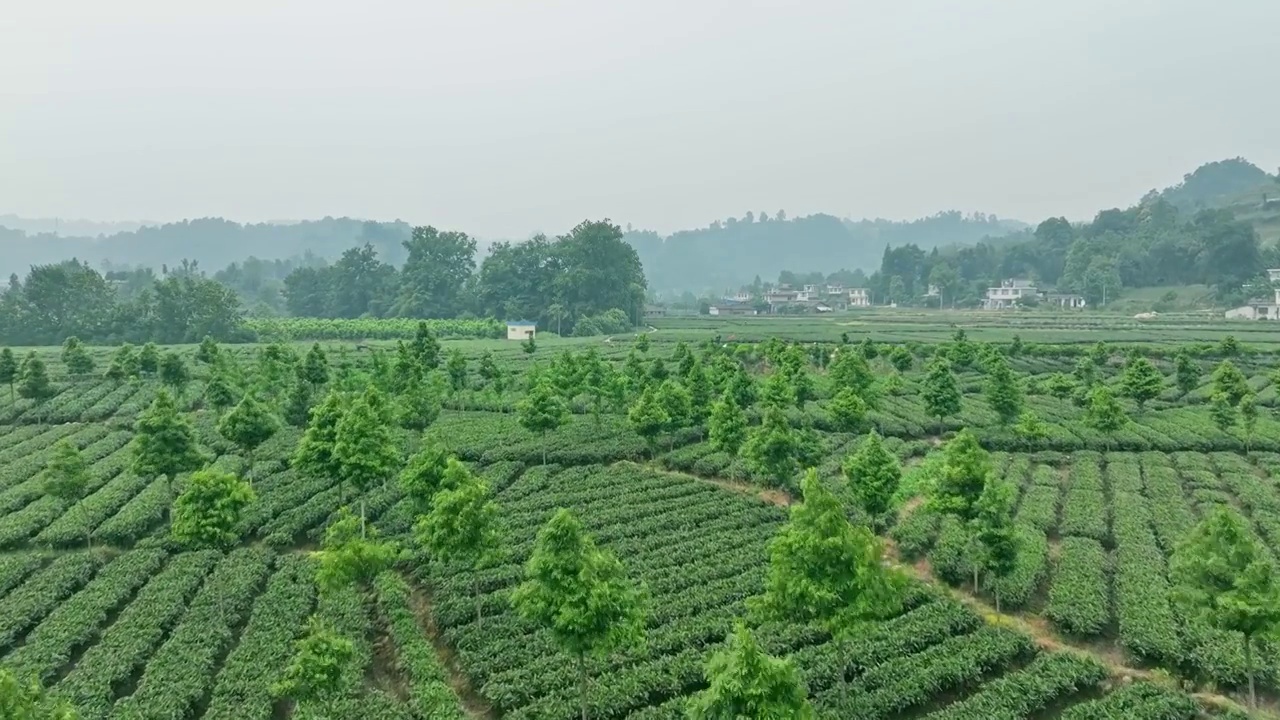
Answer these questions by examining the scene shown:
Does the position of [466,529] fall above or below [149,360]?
below

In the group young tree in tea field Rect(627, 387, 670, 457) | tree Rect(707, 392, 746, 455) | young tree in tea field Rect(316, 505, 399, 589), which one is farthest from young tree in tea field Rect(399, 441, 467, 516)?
young tree in tea field Rect(627, 387, 670, 457)

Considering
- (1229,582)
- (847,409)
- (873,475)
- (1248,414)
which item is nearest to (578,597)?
(873,475)

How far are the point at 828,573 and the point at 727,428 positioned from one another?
18916 millimetres

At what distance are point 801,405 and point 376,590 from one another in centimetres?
3141

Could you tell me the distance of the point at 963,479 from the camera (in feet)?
80.5

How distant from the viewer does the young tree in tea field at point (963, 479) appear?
24562 mm

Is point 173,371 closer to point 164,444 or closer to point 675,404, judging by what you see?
point 164,444

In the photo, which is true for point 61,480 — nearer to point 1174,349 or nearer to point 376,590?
point 376,590

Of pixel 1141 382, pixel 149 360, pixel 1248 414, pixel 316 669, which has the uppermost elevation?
pixel 149 360

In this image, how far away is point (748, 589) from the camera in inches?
1011

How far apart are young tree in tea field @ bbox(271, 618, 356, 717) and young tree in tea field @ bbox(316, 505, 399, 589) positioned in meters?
4.89

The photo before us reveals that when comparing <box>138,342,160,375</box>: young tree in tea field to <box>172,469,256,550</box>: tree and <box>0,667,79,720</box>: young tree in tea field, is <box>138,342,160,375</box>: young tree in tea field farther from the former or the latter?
<box>0,667,79,720</box>: young tree in tea field

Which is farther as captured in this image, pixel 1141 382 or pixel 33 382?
pixel 1141 382

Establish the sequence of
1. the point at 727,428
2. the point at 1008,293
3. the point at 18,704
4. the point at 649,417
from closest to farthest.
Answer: the point at 18,704 < the point at 727,428 < the point at 649,417 < the point at 1008,293
